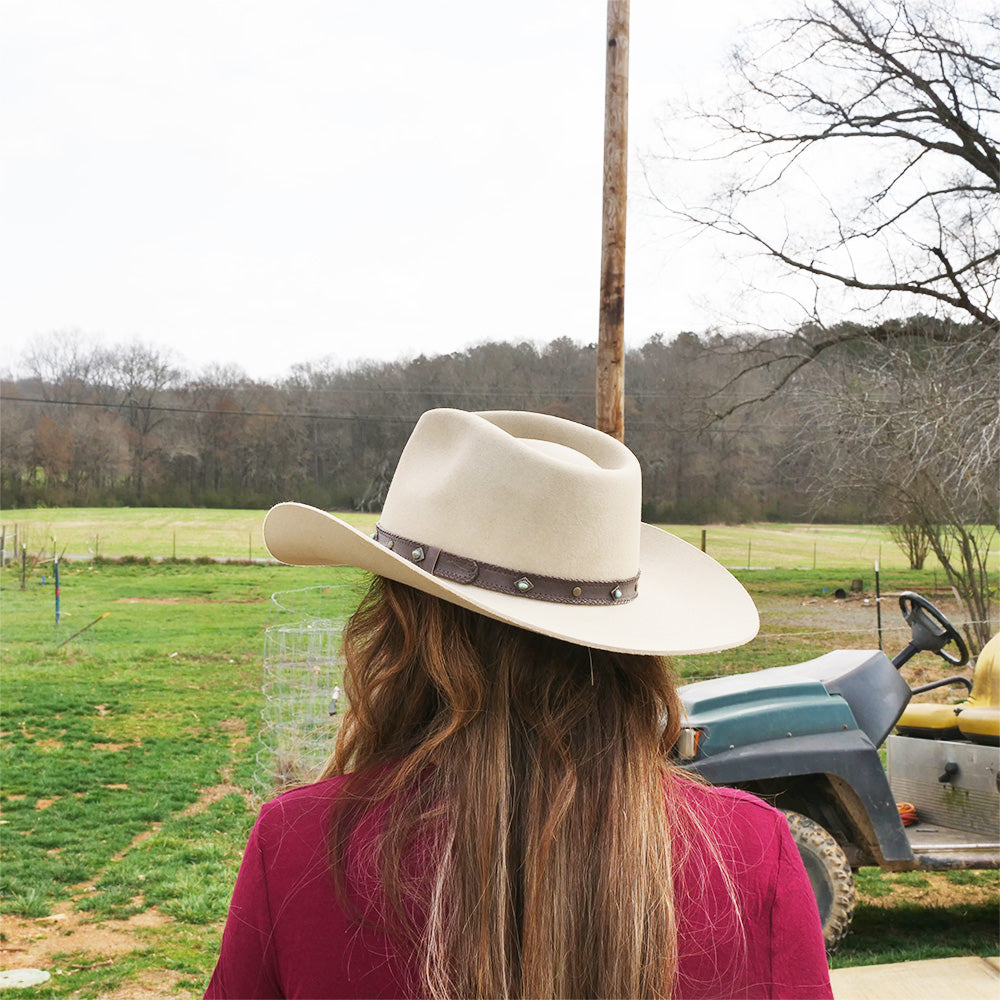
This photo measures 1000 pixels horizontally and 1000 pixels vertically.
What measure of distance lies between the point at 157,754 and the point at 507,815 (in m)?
7.46

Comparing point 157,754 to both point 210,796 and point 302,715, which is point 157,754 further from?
point 302,715

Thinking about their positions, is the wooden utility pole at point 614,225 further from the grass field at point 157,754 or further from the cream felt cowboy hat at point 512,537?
the cream felt cowboy hat at point 512,537

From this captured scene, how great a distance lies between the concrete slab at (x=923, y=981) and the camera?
2.62 m

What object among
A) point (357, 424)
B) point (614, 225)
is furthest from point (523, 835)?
point (357, 424)

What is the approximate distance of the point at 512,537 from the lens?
0.92m

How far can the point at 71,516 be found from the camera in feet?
43.9

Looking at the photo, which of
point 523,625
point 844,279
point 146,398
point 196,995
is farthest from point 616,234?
point 146,398

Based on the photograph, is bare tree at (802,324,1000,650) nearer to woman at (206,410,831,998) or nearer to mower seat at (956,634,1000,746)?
mower seat at (956,634,1000,746)

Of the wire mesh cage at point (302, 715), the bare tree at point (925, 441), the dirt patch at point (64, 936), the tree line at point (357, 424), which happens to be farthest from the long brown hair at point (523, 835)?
the tree line at point (357, 424)

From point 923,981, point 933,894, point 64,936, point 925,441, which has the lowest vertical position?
point 64,936

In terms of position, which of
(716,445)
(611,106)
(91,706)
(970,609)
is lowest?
(91,706)

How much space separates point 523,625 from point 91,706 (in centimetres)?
898

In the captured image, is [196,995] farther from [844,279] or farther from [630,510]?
[844,279]

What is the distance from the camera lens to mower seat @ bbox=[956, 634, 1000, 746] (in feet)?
11.1
